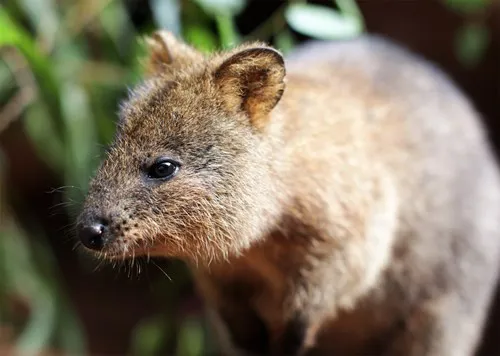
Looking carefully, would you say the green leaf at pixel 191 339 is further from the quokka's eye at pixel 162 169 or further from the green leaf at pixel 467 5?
the green leaf at pixel 467 5

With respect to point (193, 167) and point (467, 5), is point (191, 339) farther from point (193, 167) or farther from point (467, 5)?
point (467, 5)

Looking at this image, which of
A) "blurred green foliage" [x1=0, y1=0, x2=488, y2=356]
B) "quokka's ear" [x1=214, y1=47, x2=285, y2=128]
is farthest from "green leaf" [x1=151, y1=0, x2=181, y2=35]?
"quokka's ear" [x1=214, y1=47, x2=285, y2=128]

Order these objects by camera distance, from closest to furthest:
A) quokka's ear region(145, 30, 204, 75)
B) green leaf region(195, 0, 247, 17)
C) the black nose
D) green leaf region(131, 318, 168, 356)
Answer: the black nose, quokka's ear region(145, 30, 204, 75), green leaf region(195, 0, 247, 17), green leaf region(131, 318, 168, 356)

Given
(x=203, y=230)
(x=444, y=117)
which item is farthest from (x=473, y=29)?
(x=203, y=230)

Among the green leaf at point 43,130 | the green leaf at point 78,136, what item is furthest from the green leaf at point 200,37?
the green leaf at point 43,130

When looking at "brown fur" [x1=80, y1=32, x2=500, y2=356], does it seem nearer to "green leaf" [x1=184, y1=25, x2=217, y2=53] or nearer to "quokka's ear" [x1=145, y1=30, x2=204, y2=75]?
"quokka's ear" [x1=145, y1=30, x2=204, y2=75]
